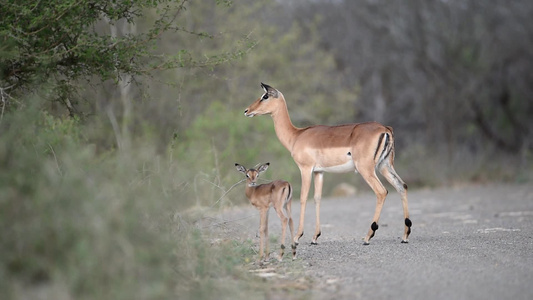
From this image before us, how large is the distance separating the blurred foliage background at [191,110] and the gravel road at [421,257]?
955 millimetres

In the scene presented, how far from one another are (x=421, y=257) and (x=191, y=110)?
17.6 meters

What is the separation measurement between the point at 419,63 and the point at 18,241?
30034 millimetres

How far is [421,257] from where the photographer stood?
877 cm

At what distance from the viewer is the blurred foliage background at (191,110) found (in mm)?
5645

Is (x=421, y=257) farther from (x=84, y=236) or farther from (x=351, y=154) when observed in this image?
(x=84, y=236)

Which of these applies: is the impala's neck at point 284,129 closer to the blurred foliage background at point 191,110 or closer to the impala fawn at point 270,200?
the blurred foliage background at point 191,110

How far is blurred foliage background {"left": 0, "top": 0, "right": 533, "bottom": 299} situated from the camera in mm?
5645

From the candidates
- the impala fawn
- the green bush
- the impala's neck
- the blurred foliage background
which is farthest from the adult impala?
the green bush

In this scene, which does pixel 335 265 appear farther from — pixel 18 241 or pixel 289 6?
pixel 289 6

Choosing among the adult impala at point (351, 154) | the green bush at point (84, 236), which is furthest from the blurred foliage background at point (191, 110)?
the adult impala at point (351, 154)

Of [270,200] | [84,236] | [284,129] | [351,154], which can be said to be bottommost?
[270,200]

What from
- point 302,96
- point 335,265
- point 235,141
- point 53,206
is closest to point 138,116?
point 235,141

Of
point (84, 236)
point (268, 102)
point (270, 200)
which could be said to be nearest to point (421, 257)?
point (270, 200)

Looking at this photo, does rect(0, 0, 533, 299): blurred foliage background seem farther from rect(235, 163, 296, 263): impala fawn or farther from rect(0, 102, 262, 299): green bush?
rect(235, 163, 296, 263): impala fawn
